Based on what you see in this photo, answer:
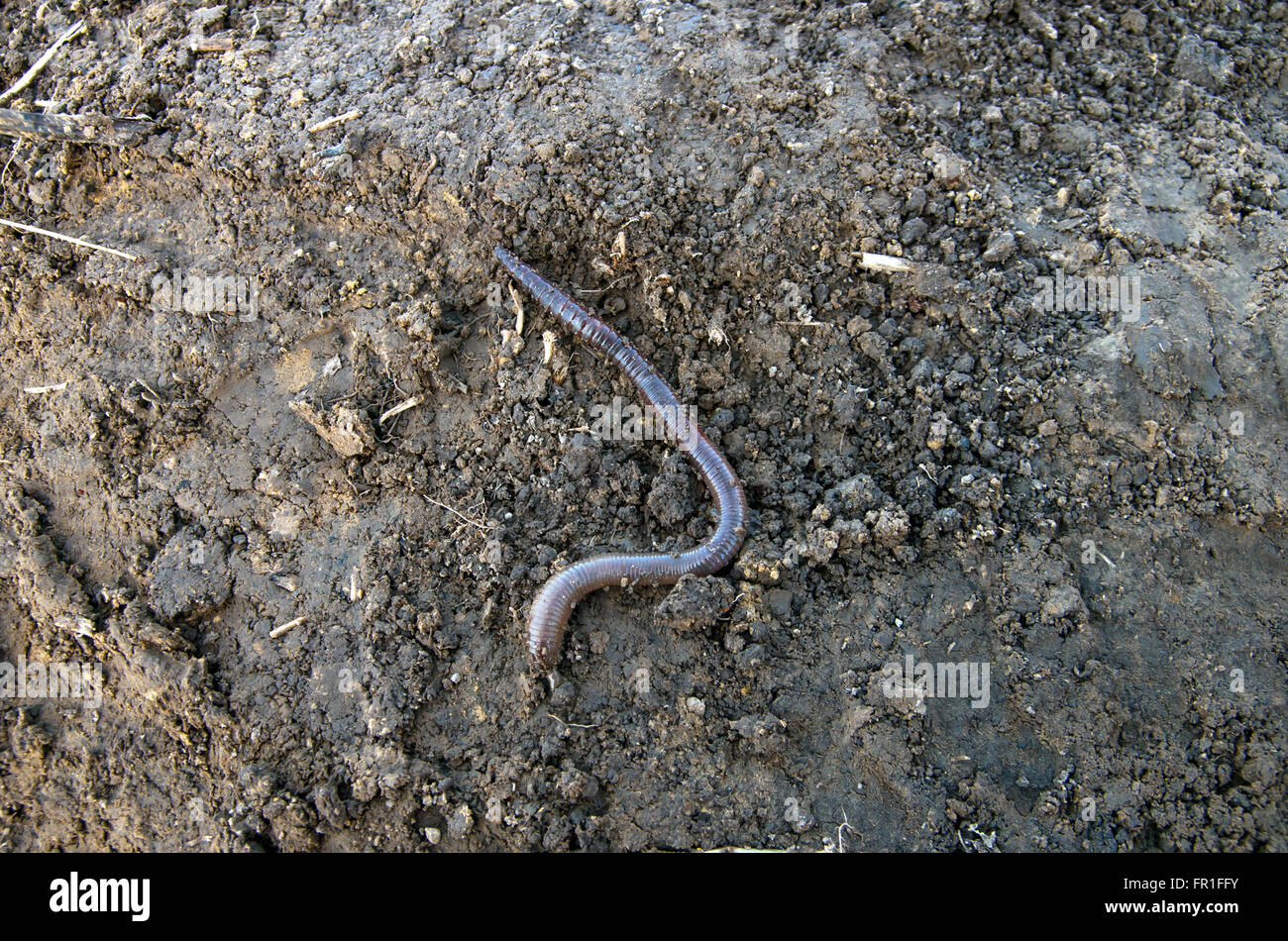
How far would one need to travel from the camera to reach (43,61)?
670 centimetres

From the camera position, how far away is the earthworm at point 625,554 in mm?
5164

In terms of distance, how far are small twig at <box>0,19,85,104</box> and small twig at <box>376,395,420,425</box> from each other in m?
4.77

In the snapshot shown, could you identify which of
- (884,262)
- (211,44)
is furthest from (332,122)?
(884,262)

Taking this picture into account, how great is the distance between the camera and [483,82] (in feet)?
20.6

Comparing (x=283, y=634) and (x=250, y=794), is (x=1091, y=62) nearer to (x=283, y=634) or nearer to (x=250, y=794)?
(x=283, y=634)

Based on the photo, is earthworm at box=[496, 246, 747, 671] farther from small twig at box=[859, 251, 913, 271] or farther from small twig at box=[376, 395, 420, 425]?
small twig at box=[859, 251, 913, 271]

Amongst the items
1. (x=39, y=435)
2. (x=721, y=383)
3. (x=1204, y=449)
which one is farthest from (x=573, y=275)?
(x=1204, y=449)

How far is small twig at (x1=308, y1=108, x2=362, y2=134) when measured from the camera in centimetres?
609

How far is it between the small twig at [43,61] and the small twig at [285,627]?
18.2ft

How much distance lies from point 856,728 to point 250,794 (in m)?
4.08

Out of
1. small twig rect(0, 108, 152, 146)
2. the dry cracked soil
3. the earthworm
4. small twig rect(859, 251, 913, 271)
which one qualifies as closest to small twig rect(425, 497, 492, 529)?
the dry cracked soil

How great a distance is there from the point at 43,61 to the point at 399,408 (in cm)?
496

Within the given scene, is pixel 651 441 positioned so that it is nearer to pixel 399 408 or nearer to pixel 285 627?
pixel 399 408
